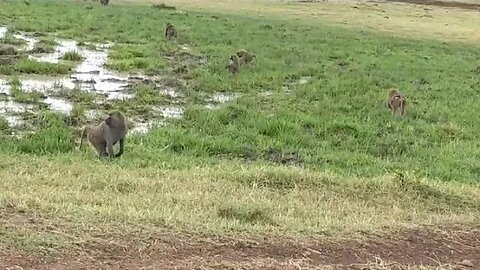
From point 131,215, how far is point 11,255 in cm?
143

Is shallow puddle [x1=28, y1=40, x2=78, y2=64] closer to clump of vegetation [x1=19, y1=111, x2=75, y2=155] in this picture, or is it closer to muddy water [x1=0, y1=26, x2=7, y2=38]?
muddy water [x1=0, y1=26, x2=7, y2=38]

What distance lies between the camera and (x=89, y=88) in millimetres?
15375

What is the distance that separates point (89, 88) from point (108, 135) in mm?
5551

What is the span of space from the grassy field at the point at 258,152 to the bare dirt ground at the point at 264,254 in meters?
0.19

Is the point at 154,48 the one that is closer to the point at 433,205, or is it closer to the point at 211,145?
the point at 211,145

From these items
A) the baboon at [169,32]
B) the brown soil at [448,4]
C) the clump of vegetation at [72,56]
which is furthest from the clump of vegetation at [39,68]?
the brown soil at [448,4]

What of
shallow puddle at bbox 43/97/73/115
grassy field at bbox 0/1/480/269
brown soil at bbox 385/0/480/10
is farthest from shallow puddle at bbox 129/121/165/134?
brown soil at bbox 385/0/480/10

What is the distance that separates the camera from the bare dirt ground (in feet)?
18.1

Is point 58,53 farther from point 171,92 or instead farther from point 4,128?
point 4,128

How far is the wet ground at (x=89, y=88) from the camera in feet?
42.8

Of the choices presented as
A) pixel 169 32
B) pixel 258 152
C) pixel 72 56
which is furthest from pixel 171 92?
pixel 169 32

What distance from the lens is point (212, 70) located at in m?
18.1

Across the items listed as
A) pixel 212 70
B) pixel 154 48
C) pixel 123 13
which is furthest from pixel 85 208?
pixel 123 13

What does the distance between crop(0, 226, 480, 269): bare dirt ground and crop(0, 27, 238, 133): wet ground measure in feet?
20.2
